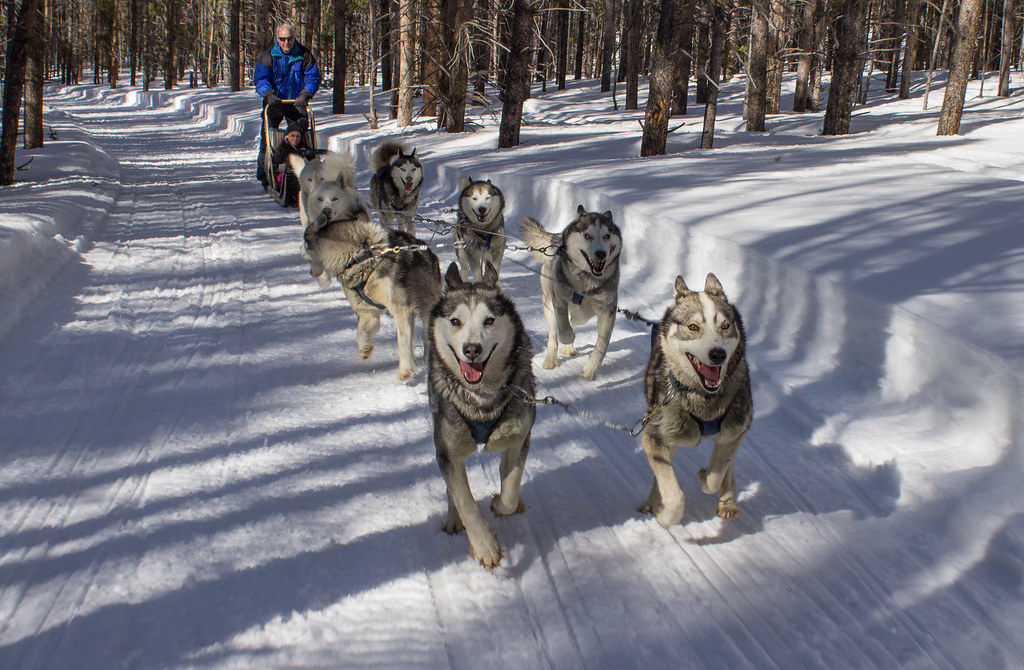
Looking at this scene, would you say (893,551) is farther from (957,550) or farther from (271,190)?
(271,190)

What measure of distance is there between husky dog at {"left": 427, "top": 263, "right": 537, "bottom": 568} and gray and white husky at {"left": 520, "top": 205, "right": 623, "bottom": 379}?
5.69ft

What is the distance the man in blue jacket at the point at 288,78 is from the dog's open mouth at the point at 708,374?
359 inches

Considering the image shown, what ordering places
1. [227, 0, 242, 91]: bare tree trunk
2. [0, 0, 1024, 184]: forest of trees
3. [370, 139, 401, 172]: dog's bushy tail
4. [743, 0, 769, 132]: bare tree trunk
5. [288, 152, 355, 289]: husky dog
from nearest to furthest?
1. [288, 152, 355, 289]: husky dog
2. [370, 139, 401, 172]: dog's bushy tail
3. [0, 0, 1024, 184]: forest of trees
4. [743, 0, 769, 132]: bare tree trunk
5. [227, 0, 242, 91]: bare tree trunk

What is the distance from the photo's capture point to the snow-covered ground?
233 cm

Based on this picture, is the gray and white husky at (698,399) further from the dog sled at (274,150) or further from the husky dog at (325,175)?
the dog sled at (274,150)

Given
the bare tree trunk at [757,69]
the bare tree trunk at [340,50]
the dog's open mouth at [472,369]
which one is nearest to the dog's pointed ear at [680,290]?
the dog's open mouth at [472,369]

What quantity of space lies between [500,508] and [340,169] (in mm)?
4289

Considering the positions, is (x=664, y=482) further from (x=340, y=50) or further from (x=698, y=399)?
(x=340, y=50)

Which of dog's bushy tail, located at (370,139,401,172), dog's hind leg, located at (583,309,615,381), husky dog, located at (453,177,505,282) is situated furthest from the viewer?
dog's bushy tail, located at (370,139,401,172)

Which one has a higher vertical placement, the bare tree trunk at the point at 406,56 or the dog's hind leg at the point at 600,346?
the bare tree trunk at the point at 406,56

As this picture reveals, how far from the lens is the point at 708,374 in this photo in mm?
2748

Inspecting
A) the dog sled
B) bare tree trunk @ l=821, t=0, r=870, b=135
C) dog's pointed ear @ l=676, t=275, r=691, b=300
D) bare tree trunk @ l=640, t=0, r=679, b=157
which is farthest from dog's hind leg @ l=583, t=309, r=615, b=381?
bare tree trunk @ l=821, t=0, r=870, b=135

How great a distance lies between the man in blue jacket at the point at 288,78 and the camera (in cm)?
1047

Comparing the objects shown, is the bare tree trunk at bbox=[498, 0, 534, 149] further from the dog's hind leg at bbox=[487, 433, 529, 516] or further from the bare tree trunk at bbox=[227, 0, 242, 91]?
the bare tree trunk at bbox=[227, 0, 242, 91]
